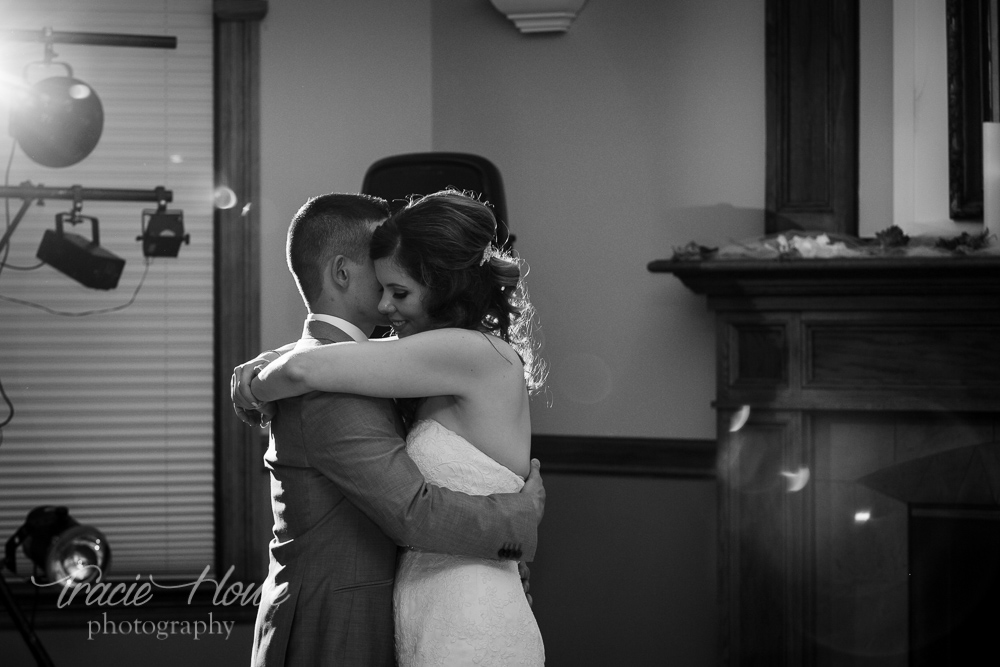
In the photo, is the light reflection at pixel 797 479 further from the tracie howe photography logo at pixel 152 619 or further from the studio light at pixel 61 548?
the studio light at pixel 61 548

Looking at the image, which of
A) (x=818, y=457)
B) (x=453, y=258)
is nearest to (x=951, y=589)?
(x=818, y=457)

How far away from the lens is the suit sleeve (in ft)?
4.65

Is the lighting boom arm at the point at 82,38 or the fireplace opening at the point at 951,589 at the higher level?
the lighting boom arm at the point at 82,38

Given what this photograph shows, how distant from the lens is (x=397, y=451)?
4.80 feet

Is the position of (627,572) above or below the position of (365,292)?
below

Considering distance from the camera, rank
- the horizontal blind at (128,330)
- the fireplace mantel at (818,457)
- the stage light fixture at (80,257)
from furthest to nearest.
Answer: the horizontal blind at (128,330), the stage light fixture at (80,257), the fireplace mantel at (818,457)

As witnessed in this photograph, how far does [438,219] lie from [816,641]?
6.38 ft

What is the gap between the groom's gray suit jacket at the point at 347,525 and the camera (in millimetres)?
1430

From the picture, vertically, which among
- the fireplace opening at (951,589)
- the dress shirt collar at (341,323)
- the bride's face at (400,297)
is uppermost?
the bride's face at (400,297)

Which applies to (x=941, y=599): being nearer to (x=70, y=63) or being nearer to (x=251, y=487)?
(x=251, y=487)

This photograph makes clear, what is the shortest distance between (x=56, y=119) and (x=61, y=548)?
135cm

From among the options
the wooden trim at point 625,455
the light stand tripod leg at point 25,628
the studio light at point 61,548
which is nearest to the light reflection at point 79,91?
the studio light at point 61,548

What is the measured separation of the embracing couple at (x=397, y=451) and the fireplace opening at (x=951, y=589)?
64.7 inches

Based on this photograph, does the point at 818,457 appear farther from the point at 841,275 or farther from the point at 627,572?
the point at 627,572
